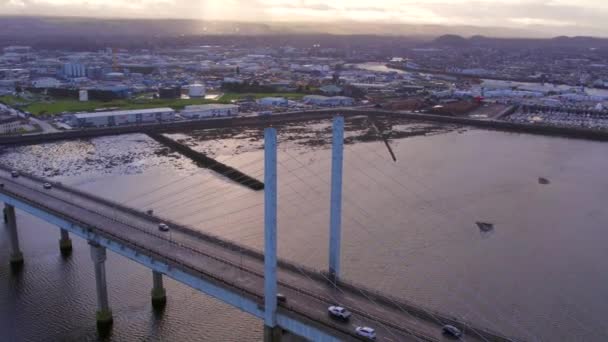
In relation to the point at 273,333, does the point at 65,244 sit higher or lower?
lower

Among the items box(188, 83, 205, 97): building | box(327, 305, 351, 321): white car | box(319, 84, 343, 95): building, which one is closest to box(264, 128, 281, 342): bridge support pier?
box(327, 305, 351, 321): white car

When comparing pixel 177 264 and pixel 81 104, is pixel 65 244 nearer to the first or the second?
pixel 177 264

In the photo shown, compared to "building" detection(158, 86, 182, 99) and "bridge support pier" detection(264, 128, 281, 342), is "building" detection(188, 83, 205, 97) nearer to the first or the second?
"building" detection(158, 86, 182, 99)

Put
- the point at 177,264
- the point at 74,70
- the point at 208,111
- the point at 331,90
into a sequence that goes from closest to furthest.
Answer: the point at 177,264, the point at 208,111, the point at 331,90, the point at 74,70

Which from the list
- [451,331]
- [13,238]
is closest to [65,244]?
[13,238]

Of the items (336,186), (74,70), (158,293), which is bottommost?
(158,293)

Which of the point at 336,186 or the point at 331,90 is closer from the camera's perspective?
the point at 336,186
